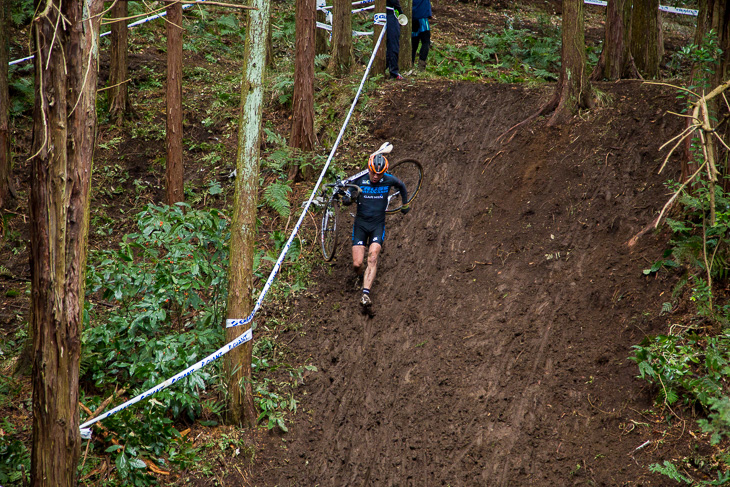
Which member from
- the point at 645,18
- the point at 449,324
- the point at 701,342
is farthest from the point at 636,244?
the point at 645,18

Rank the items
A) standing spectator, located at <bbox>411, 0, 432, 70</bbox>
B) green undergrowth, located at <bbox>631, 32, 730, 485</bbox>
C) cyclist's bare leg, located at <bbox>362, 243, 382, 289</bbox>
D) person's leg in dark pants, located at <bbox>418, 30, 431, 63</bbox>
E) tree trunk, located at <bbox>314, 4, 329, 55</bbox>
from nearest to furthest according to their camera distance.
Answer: green undergrowth, located at <bbox>631, 32, 730, 485</bbox> → cyclist's bare leg, located at <bbox>362, 243, 382, 289</bbox> → standing spectator, located at <bbox>411, 0, 432, 70</bbox> → person's leg in dark pants, located at <bbox>418, 30, 431, 63</bbox> → tree trunk, located at <bbox>314, 4, 329, 55</bbox>

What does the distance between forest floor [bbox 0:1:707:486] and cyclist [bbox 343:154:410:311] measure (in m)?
0.51

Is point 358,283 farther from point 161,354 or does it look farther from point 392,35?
point 392,35

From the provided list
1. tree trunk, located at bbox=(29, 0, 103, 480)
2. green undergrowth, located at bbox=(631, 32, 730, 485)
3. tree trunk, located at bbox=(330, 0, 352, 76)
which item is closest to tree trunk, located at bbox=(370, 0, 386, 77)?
tree trunk, located at bbox=(330, 0, 352, 76)

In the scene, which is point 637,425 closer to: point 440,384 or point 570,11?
point 440,384

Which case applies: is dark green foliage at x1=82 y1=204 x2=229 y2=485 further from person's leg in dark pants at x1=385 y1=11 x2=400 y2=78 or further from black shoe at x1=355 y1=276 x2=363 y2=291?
person's leg in dark pants at x1=385 y1=11 x2=400 y2=78

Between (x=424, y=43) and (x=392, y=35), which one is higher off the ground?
(x=392, y=35)

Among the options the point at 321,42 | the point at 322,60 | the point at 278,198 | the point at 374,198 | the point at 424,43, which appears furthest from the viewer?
the point at 321,42

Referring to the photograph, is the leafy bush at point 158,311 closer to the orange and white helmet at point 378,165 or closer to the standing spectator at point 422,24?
the orange and white helmet at point 378,165

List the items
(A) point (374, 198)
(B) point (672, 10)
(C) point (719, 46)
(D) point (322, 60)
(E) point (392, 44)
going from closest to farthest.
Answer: (C) point (719, 46)
(A) point (374, 198)
(E) point (392, 44)
(D) point (322, 60)
(B) point (672, 10)

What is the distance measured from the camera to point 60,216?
171 inches

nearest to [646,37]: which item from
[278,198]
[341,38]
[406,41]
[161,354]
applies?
[406,41]

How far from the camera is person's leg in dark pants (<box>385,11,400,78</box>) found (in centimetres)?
1266

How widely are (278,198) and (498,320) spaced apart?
15.6ft
